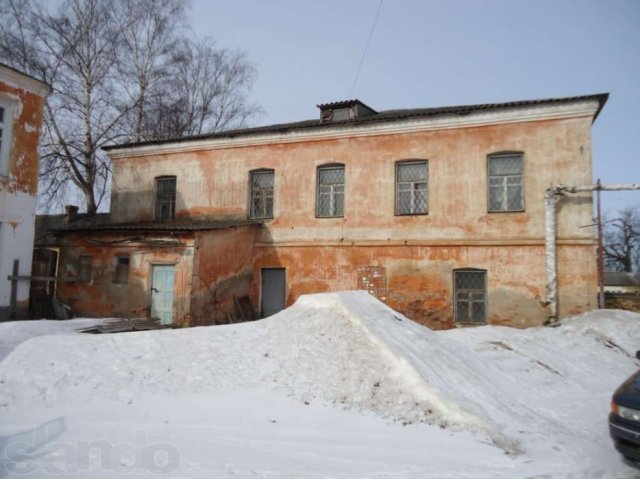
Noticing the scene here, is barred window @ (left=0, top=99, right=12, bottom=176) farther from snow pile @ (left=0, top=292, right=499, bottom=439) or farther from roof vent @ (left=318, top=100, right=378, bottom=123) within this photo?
roof vent @ (left=318, top=100, right=378, bottom=123)

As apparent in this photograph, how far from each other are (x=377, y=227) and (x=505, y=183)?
164 inches

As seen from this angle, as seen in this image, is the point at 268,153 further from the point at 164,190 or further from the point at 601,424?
the point at 601,424

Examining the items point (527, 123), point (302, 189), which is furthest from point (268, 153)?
point (527, 123)

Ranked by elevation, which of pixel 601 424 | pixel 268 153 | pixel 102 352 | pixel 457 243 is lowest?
pixel 601 424

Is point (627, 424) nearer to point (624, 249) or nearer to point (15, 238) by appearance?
point (15, 238)

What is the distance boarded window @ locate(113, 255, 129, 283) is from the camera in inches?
605

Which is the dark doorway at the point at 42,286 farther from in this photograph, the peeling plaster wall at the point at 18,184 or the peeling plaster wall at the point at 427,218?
the peeling plaster wall at the point at 427,218

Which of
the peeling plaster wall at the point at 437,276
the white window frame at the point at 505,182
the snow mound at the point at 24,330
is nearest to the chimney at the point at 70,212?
the peeling plaster wall at the point at 437,276

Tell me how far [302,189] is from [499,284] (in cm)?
722

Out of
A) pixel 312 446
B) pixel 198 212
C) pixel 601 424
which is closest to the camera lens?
pixel 312 446

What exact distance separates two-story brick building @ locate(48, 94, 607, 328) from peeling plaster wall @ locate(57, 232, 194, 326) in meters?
0.04

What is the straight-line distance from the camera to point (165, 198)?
18984mm

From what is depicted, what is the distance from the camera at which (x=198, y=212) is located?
59.5 ft

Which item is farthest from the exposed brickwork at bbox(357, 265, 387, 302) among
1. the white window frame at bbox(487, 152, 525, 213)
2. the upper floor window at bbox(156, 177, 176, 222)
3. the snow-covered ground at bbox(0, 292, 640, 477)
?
the upper floor window at bbox(156, 177, 176, 222)
